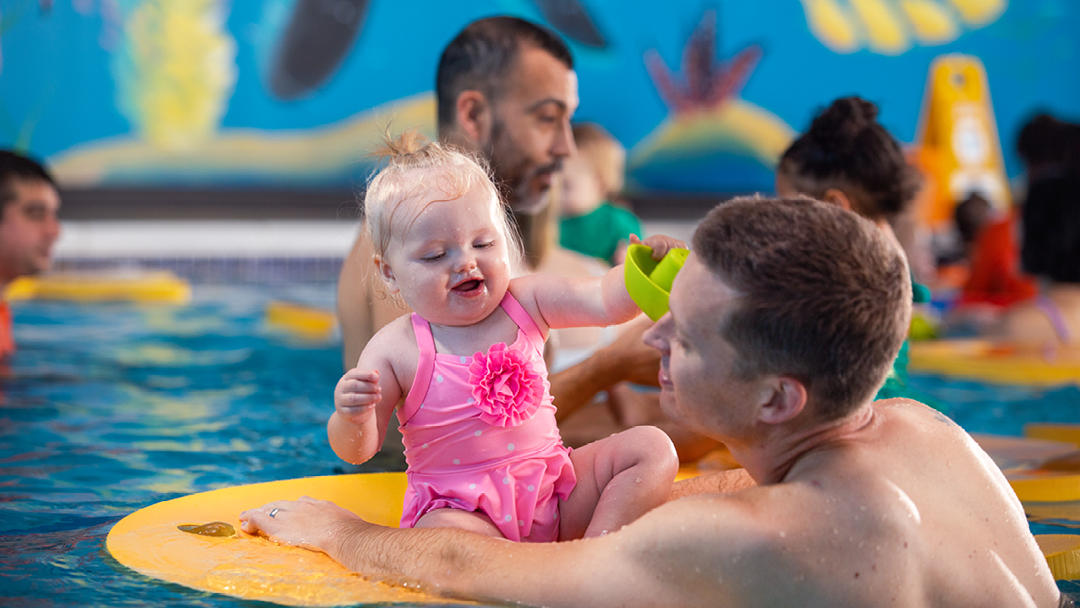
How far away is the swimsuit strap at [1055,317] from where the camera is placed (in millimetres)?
6637

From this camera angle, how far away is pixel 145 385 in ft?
18.1

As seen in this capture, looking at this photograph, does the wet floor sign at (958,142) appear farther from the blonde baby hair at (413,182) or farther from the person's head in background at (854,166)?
the blonde baby hair at (413,182)

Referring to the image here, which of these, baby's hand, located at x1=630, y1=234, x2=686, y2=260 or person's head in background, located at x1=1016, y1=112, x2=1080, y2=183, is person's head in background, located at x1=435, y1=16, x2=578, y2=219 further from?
person's head in background, located at x1=1016, y1=112, x2=1080, y2=183

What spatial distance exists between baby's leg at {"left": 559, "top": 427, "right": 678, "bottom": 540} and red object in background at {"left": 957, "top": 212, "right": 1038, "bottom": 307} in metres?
6.53

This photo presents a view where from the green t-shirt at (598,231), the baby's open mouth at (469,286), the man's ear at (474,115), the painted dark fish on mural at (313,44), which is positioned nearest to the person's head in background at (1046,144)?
the green t-shirt at (598,231)

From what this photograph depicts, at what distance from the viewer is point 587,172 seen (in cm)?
671

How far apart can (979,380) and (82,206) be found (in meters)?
8.67

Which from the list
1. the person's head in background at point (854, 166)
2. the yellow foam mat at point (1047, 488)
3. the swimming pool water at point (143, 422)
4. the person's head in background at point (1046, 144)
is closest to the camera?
the swimming pool water at point (143, 422)

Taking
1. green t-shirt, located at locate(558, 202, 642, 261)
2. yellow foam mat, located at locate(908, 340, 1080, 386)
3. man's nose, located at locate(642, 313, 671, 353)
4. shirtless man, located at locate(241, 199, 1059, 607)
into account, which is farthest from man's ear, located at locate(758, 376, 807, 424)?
yellow foam mat, located at locate(908, 340, 1080, 386)

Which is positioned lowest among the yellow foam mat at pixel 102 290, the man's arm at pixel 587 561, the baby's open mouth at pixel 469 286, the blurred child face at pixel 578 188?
the man's arm at pixel 587 561

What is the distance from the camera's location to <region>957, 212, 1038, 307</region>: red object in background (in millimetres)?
8305

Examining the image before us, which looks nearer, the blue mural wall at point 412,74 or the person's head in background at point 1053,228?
the person's head in background at point 1053,228

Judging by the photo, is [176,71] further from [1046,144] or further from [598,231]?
[1046,144]

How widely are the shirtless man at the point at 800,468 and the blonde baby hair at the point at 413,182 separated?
23.9 inches
